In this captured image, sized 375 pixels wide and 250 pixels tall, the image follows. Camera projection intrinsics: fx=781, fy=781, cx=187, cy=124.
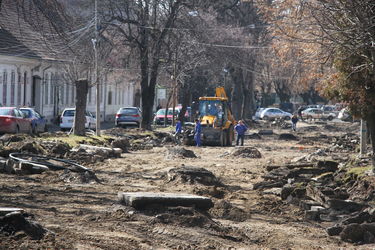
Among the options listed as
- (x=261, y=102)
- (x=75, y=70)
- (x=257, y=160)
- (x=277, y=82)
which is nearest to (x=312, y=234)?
(x=257, y=160)

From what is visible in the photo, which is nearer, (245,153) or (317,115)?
(245,153)

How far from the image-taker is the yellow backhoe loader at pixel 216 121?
1481 inches

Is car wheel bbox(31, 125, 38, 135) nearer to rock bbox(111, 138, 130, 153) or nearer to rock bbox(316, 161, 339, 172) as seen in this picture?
rock bbox(111, 138, 130, 153)

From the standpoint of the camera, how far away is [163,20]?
4309cm

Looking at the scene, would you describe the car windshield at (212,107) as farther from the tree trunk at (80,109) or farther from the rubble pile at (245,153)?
the rubble pile at (245,153)

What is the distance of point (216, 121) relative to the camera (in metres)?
37.8

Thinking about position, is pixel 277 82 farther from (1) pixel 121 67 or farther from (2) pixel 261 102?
(1) pixel 121 67

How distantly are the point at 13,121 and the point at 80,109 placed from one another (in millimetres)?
3425

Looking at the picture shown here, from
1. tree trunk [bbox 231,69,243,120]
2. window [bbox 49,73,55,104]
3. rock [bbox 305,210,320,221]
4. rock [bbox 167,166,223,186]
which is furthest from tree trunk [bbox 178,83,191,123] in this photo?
rock [bbox 305,210,320,221]

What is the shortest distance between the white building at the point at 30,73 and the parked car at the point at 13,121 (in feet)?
18.3

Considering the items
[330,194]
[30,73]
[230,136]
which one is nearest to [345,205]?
[330,194]

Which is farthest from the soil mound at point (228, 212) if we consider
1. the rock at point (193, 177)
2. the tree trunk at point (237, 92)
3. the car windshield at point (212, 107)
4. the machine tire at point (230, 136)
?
the tree trunk at point (237, 92)

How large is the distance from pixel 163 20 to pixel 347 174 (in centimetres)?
2536

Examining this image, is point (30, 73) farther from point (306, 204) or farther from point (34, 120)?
point (306, 204)
